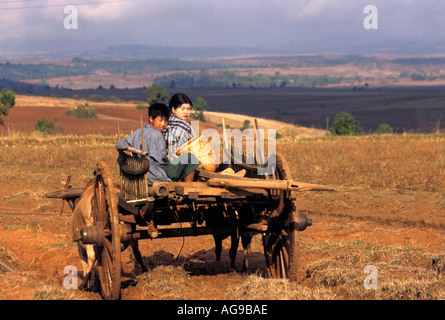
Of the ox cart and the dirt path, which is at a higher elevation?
the ox cart

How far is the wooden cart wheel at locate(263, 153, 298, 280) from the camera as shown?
6.07 meters

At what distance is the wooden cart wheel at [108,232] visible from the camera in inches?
215

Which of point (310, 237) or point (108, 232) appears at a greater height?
point (108, 232)

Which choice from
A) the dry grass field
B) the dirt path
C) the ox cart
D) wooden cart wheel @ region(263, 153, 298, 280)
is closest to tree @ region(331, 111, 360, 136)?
the dry grass field

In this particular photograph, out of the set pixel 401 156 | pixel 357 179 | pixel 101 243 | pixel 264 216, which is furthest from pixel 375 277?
pixel 401 156

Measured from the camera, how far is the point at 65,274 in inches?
302

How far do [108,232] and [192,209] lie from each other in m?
0.87

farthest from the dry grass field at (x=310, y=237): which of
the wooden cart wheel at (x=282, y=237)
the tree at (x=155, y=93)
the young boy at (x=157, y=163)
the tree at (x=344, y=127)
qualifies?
the tree at (x=155, y=93)

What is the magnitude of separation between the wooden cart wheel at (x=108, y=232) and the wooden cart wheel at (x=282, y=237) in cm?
175

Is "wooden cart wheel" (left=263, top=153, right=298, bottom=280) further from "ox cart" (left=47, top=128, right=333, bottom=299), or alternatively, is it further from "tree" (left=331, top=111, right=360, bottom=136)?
"tree" (left=331, top=111, right=360, bottom=136)

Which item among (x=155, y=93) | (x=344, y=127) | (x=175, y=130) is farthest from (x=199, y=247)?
(x=155, y=93)

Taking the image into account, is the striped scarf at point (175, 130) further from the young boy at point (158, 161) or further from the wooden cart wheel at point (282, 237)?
the wooden cart wheel at point (282, 237)

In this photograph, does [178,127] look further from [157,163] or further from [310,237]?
[310,237]

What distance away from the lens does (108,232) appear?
5766 millimetres
